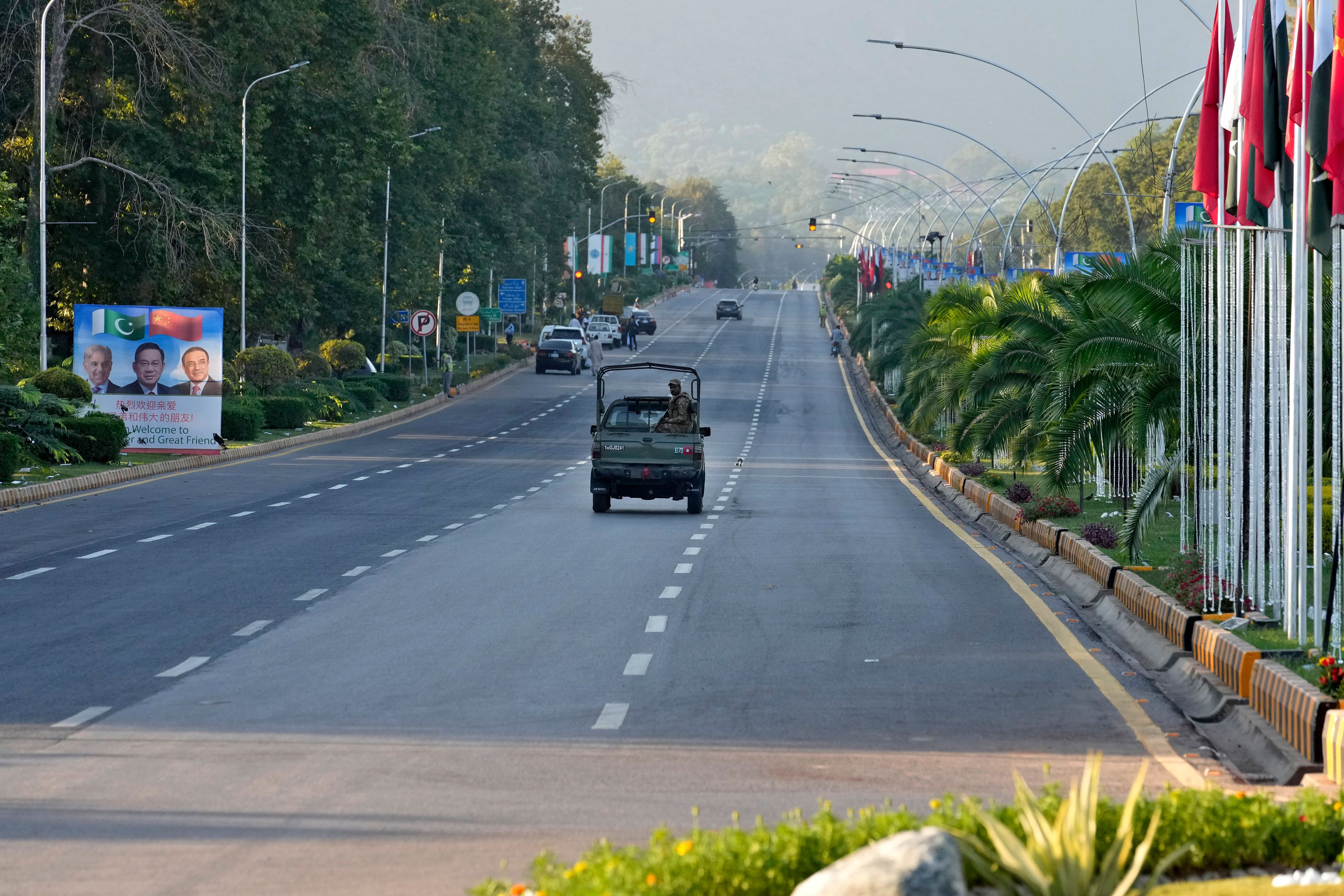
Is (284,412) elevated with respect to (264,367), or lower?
lower

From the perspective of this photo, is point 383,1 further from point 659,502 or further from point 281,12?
point 659,502

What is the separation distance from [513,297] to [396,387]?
92.8 ft

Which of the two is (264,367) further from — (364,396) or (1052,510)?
(1052,510)

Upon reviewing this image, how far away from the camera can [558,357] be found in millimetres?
77625

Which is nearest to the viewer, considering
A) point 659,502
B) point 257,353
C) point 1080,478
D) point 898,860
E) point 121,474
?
point 898,860

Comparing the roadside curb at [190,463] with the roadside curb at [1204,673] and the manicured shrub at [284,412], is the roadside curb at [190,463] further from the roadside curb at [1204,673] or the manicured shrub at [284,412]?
the roadside curb at [1204,673]

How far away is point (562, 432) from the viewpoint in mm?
48906

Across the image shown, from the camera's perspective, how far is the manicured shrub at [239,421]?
39.7 m

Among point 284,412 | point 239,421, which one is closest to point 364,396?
point 284,412

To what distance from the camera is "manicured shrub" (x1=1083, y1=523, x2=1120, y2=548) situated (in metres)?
18.3

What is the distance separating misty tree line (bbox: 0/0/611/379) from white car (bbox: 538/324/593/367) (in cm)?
830

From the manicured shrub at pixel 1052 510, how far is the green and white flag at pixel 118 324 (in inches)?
803

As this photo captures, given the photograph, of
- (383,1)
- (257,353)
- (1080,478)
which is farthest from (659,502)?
(383,1)

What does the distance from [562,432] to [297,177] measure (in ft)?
41.2
